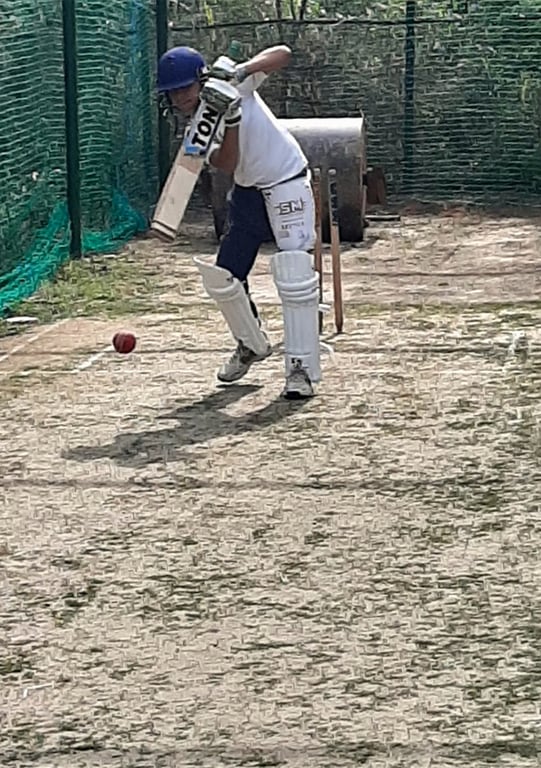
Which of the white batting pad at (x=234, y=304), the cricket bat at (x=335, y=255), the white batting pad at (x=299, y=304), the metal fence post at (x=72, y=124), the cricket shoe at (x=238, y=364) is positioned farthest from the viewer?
the metal fence post at (x=72, y=124)

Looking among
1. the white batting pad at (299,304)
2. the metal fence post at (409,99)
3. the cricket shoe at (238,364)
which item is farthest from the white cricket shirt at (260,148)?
the metal fence post at (409,99)

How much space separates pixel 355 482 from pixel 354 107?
10.3 meters

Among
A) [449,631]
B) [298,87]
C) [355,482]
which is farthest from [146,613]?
[298,87]

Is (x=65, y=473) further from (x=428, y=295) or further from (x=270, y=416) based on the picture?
(x=428, y=295)

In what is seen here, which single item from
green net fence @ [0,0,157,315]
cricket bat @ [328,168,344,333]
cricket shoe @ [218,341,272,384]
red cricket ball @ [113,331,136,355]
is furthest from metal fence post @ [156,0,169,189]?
cricket shoe @ [218,341,272,384]

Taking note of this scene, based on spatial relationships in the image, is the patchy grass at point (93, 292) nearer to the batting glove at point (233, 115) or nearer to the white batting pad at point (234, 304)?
the white batting pad at point (234, 304)

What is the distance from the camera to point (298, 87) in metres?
15.5

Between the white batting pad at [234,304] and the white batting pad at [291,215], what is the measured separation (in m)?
0.33

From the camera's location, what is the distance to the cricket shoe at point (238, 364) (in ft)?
24.7

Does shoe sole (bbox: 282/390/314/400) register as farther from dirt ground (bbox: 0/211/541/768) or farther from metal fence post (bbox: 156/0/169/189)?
metal fence post (bbox: 156/0/169/189)

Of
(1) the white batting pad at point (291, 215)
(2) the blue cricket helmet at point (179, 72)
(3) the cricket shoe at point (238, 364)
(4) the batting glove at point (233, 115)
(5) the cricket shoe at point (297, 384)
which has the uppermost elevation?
(2) the blue cricket helmet at point (179, 72)

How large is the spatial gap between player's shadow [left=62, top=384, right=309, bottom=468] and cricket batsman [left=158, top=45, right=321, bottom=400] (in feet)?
0.83

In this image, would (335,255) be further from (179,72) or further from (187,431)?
(187,431)

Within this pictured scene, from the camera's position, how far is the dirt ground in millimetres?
3789
